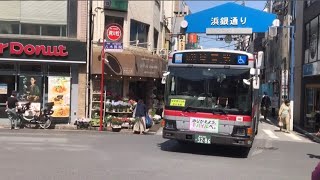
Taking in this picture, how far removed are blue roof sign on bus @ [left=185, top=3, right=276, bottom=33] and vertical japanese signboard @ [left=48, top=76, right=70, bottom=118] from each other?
6943 millimetres

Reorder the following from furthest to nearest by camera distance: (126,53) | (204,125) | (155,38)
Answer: (155,38)
(126,53)
(204,125)

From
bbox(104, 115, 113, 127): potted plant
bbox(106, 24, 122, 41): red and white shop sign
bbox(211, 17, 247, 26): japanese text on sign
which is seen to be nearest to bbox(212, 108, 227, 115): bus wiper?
bbox(104, 115, 113, 127): potted plant

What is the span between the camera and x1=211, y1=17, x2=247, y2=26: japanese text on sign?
23.5 metres

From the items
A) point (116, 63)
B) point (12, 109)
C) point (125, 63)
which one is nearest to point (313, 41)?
point (125, 63)

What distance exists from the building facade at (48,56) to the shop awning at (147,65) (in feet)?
10.2

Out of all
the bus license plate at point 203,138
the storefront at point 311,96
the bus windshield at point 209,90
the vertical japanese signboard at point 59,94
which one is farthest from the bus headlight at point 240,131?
the vertical japanese signboard at point 59,94

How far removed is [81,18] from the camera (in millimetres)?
24734

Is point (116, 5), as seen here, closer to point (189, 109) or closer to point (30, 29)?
point (30, 29)

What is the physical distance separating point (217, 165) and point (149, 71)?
1504 cm

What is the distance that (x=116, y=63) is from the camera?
83.1 ft

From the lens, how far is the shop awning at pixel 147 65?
2620 centimetres

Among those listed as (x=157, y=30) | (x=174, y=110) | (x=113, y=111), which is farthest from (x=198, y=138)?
(x=157, y=30)

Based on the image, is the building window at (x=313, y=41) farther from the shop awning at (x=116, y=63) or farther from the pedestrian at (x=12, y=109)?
the pedestrian at (x=12, y=109)

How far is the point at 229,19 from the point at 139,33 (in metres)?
6.45
